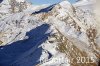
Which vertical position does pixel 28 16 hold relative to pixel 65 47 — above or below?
above

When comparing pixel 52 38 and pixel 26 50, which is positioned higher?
pixel 52 38

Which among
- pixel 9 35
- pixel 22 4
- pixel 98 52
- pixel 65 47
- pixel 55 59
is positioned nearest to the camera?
pixel 55 59

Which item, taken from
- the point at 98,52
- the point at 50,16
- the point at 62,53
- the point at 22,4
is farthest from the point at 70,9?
the point at 22,4

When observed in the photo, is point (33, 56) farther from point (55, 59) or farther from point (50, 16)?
point (50, 16)

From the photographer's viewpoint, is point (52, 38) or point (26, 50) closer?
point (52, 38)
